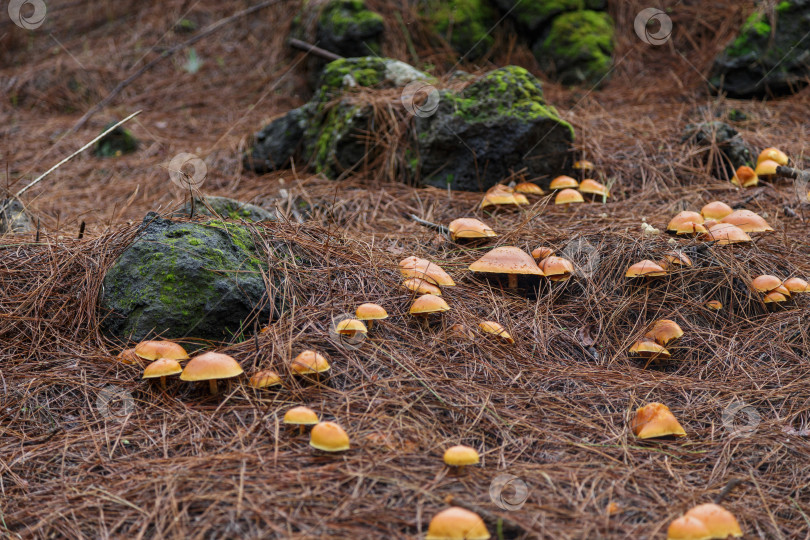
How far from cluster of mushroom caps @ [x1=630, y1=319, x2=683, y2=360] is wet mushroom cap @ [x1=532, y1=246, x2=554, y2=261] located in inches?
31.4

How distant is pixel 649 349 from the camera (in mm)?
3355

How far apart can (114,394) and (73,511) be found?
738 mm

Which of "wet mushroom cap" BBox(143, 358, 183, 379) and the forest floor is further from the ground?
"wet mushroom cap" BBox(143, 358, 183, 379)

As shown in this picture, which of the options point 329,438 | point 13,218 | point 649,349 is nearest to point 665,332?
point 649,349

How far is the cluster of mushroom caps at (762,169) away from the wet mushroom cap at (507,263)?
274 centimetres

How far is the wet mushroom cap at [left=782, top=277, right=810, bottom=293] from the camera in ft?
12.1

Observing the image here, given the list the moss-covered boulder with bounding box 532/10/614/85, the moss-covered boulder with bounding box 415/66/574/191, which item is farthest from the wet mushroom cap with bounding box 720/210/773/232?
the moss-covered boulder with bounding box 532/10/614/85

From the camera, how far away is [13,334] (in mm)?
3377

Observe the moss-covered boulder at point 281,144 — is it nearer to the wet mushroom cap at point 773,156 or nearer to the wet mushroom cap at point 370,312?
the wet mushroom cap at point 370,312

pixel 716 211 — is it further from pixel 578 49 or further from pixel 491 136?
pixel 578 49

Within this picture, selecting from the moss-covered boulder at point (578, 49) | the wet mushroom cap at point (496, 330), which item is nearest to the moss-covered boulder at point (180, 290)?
the wet mushroom cap at point (496, 330)

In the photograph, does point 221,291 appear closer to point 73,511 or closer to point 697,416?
point 73,511

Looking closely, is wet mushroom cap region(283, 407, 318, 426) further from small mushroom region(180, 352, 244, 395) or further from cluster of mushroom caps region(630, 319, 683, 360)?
cluster of mushroom caps region(630, 319, 683, 360)

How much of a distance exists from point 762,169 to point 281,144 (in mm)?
4445
